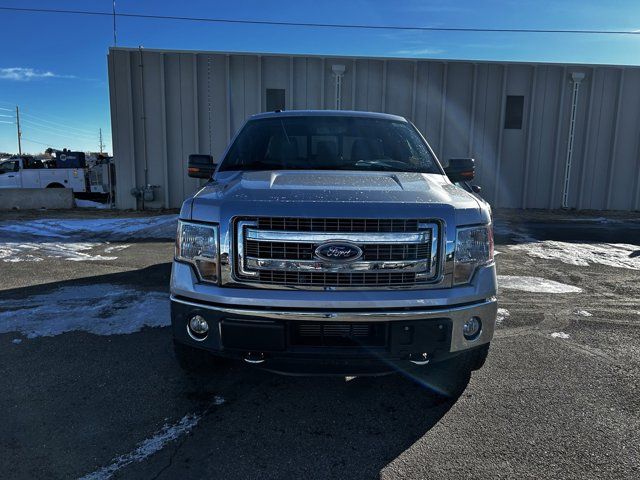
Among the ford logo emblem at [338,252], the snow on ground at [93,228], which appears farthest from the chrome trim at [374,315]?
the snow on ground at [93,228]

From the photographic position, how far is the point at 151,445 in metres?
2.52

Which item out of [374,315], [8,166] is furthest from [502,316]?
[8,166]

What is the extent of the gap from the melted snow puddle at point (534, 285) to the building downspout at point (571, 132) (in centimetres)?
913

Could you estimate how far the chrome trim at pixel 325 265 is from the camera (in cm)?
251

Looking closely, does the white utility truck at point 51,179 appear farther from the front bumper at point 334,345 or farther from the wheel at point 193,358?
the front bumper at point 334,345

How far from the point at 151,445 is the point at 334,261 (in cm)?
139

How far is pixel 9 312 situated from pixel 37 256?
3.03 metres

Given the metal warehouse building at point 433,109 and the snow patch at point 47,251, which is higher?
the metal warehouse building at point 433,109

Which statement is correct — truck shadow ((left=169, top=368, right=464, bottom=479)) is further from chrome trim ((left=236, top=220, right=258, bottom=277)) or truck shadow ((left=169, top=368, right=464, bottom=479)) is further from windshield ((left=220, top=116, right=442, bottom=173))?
windshield ((left=220, top=116, right=442, bottom=173))

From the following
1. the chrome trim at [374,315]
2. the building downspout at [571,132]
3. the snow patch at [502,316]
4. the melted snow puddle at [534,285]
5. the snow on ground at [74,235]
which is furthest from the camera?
the building downspout at [571,132]

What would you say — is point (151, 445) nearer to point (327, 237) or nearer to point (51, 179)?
point (327, 237)

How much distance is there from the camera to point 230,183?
10.1 feet

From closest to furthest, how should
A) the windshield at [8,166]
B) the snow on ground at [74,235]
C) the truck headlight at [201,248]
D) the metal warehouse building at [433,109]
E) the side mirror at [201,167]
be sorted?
the truck headlight at [201,248] → the side mirror at [201,167] → the snow on ground at [74,235] → the metal warehouse building at [433,109] → the windshield at [8,166]

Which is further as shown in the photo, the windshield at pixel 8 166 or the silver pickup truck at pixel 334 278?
the windshield at pixel 8 166
